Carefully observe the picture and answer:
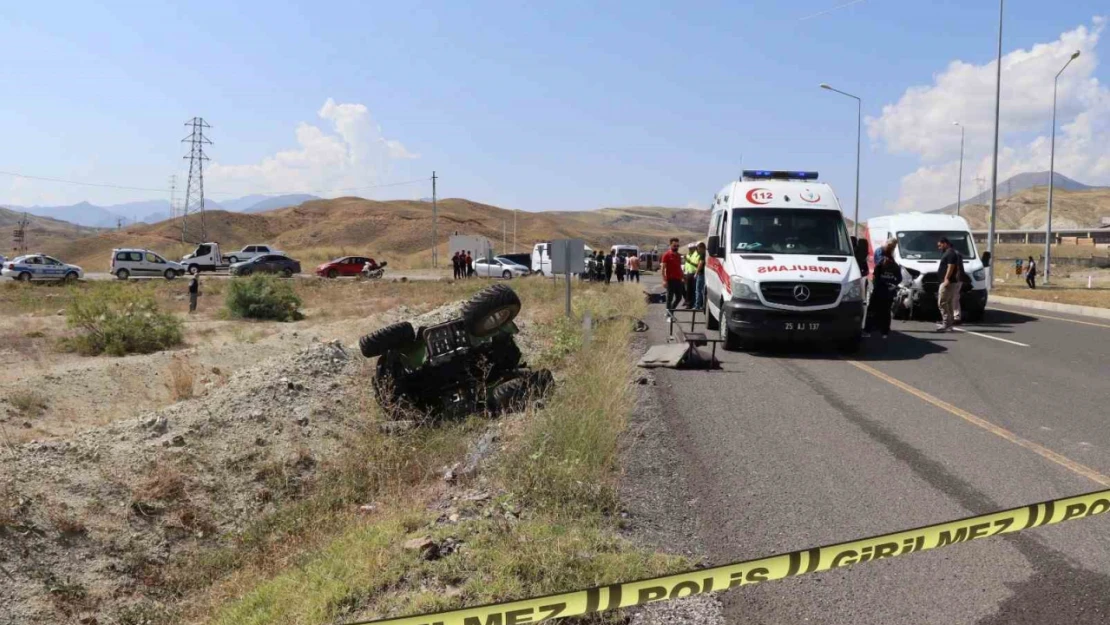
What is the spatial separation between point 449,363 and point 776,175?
25.1 ft

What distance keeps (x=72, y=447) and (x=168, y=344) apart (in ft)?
36.8

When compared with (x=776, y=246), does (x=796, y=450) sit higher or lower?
lower

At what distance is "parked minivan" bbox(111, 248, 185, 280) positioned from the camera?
48.3m

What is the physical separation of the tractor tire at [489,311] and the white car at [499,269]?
38.6 meters

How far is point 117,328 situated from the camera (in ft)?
62.4

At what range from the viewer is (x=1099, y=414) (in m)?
8.61

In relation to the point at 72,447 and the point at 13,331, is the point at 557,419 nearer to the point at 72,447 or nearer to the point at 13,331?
the point at 72,447

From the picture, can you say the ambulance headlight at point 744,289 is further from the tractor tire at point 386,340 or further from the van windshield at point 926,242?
the van windshield at point 926,242

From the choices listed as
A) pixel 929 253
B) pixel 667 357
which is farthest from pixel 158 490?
pixel 929 253

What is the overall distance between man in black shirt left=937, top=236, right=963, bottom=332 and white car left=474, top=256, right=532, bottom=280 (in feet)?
112

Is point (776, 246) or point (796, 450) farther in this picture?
point (776, 246)

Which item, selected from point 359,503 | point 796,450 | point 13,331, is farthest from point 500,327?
point 13,331

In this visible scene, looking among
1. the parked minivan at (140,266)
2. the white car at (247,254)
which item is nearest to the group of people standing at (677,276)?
the parked minivan at (140,266)

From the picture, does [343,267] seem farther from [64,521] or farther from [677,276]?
[64,521]
